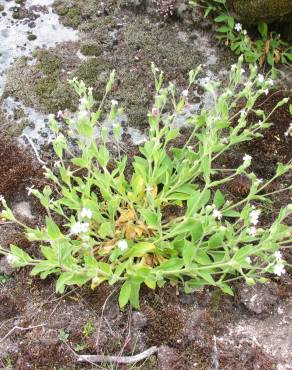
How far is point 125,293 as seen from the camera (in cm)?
314

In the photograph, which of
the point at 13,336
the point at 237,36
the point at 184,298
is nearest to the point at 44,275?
the point at 13,336

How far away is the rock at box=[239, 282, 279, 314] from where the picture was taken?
331 centimetres

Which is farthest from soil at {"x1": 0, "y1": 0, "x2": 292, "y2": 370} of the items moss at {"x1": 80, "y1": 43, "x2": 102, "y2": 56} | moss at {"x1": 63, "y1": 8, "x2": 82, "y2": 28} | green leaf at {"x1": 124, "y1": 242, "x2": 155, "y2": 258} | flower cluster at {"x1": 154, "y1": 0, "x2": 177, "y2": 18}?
flower cluster at {"x1": 154, "y1": 0, "x2": 177, "y2": 18}

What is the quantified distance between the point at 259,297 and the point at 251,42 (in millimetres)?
2390

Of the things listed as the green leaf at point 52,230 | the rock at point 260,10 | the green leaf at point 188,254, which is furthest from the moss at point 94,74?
the green leaf at point 188,254

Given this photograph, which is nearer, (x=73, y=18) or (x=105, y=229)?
(x=105, y=229)

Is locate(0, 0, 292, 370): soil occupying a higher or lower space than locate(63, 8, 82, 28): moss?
lower

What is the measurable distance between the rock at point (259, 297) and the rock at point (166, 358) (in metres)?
0.58

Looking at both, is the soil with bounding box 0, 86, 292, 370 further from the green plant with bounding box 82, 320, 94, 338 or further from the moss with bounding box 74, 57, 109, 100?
the moss with bounding box 74, 57, 109, 100

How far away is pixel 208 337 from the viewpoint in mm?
3189

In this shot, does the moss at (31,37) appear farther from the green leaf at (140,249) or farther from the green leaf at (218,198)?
the green leaf at (140,249)

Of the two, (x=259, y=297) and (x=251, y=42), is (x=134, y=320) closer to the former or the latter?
(x=259, y=297)

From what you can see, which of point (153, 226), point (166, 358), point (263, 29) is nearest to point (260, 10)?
point (263, 29)

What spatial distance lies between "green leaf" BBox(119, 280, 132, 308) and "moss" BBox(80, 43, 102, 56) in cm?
236
